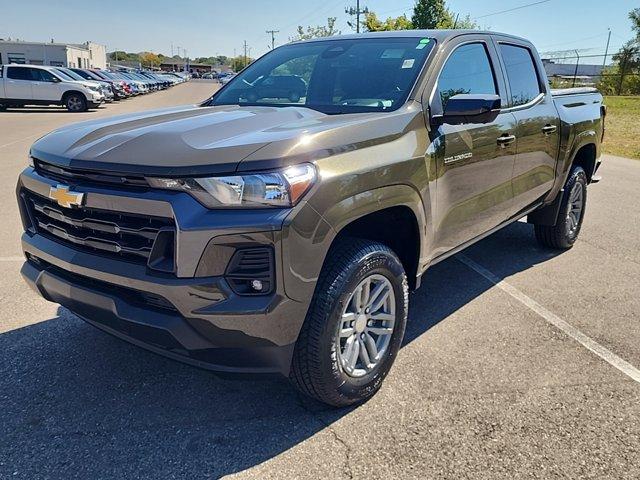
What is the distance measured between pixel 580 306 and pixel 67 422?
356cm

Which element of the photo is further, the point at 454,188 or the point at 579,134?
the point at 579,134

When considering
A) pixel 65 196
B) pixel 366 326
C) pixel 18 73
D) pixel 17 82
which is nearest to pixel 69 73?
pixel 18 73

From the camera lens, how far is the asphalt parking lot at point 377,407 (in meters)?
2.44

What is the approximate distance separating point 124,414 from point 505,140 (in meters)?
2.98

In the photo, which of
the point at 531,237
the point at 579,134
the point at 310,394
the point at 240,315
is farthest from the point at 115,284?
the point at 531,237

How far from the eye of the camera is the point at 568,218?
5422mm

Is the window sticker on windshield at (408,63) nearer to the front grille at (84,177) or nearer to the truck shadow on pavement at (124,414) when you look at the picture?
the truck shadow on pavement at (124,414)

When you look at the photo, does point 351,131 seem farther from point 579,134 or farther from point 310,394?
point 579,134

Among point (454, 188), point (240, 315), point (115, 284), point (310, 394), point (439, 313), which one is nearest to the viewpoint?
point (240, 315)

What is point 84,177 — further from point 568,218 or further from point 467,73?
point 568,218

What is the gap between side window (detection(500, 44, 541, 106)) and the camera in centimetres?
431

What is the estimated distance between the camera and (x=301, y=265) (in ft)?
7.63

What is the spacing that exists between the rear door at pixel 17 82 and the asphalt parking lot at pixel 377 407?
21561 mm

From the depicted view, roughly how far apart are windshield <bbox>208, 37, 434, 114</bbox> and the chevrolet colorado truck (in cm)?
2
